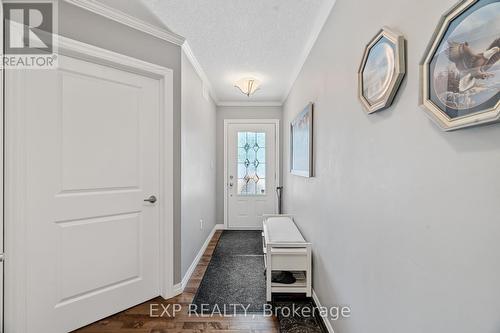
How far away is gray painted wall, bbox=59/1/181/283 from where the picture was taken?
1608mm

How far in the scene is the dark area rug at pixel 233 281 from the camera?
6.54ft

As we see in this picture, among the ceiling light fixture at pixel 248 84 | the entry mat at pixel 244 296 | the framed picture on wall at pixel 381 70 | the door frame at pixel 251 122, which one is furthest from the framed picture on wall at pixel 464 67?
the door frame at pixel 251 122

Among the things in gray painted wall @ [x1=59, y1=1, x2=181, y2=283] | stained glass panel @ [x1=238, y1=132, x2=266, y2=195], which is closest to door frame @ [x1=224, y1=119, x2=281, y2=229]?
stained glass panel @ [x1=238, y1=132, x2=266, y2=195]

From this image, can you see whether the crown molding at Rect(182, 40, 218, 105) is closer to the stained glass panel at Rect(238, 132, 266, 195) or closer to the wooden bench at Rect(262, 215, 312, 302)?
the stained glass panel at Rect(238, 132, 266, 195)

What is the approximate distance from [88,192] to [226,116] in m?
2.95

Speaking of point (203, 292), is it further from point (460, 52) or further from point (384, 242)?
point (460, 52)

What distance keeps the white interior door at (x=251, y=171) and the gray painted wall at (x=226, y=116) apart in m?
0.13

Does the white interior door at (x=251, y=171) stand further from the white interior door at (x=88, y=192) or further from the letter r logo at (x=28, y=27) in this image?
the letter r logo at (x=28, y=27)

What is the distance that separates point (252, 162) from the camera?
4352mm

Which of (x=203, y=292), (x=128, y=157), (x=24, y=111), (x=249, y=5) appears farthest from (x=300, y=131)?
(x=24, y=111)

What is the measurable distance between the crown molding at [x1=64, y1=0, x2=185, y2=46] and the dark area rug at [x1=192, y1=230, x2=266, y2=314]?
2.36 m

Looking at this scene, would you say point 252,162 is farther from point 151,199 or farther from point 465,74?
point 465,74

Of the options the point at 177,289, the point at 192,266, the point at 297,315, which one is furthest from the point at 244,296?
the point at 192,266

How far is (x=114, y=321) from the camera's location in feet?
5.88
